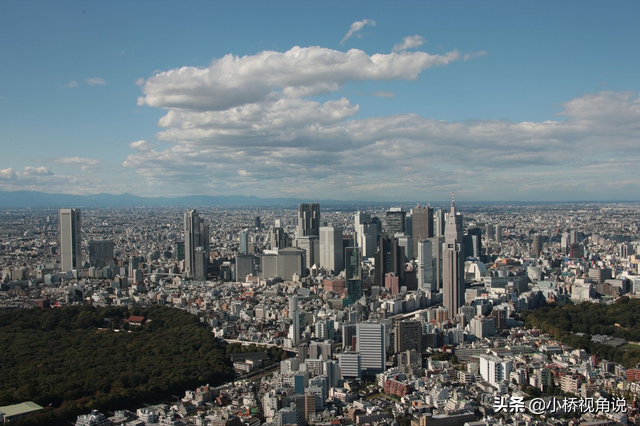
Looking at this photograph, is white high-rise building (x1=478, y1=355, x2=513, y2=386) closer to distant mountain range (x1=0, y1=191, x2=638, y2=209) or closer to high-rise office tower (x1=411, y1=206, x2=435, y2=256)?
high-rise office tower (x1=411, y1=206, x2=435, y2=256)

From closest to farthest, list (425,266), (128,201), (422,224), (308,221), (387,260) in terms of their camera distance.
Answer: (425,266)
(387,260)
(422,224)
(308,221)
(128,201)

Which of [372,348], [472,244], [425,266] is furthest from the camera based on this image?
[472,244]

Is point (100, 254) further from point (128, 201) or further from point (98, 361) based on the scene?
point (128, 201)

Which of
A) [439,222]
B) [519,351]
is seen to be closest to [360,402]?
[519,351]

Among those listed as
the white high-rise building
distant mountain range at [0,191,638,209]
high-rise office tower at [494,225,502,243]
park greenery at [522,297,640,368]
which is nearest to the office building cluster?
the white high-rise building

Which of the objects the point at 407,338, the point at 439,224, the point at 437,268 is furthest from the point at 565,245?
the point at 407,338

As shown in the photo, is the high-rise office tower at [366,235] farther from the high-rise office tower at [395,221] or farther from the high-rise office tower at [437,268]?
the high-rise office tower at [437,268]

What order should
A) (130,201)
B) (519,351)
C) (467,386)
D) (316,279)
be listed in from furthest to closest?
(130,201), (316,279), (519,351), (467,386)

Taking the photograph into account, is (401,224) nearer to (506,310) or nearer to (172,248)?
(172,248)
